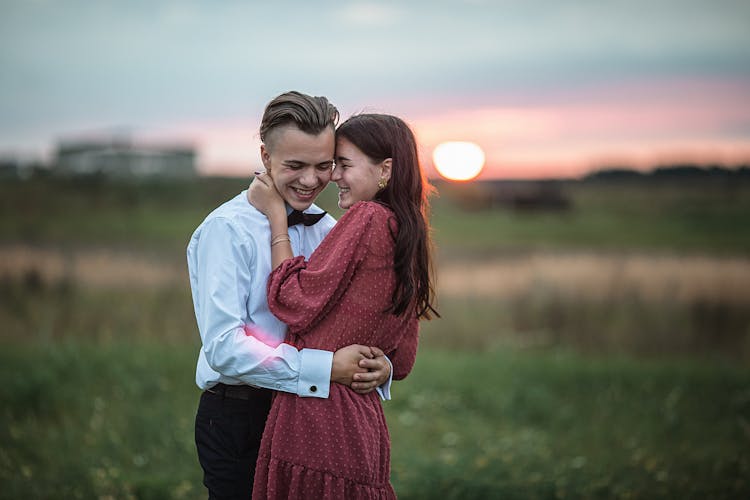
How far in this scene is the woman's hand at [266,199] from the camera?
276 cm

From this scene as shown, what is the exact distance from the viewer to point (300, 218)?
2875mm

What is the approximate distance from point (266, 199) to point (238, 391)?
Result: 0.77 m

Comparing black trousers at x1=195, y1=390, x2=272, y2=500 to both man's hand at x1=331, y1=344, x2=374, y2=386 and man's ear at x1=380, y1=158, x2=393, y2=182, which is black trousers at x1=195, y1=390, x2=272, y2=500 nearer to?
man's hand at x1=331, y1=344, x2=374, y2=386

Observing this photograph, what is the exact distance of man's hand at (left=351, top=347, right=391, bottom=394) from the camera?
2639 millimetres

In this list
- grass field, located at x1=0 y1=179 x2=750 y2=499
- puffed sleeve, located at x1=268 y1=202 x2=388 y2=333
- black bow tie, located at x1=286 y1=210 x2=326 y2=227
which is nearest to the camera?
puffed sleeve, located at x1=268 y1=202 x2=388 y2=333

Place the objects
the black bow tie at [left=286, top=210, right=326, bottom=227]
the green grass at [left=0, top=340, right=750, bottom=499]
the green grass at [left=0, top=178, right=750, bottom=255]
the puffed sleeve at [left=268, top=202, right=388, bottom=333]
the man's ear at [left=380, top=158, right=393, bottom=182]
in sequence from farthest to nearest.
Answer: the green grass at [left=0, top=178, right=750, bottom=255] → the green grass at [left=0, top=340, right=750, bottom=499] → the black bow tie at [left=286, top=210, right=326, bottom=227] → the man's ear at [left=380, top=158, right=393, bottom=182] → the puffed sleeve at [left=268, top=202, right=388, bottom=333]

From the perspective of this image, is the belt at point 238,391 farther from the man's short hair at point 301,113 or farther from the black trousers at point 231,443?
the man's short hair at point 301,113

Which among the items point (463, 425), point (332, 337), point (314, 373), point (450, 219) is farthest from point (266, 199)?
point (450, 219)

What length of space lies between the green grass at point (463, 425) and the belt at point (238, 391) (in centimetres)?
225

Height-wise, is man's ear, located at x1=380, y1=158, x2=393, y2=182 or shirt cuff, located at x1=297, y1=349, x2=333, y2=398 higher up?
man's ear, located at x1=380, y1=158, x2=393, y2=182

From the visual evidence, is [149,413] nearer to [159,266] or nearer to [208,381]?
[208,381]

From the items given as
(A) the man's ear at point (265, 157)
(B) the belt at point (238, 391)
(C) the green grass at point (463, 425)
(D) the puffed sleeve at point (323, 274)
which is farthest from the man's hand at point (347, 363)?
(C) the green grass at point (463, 425)

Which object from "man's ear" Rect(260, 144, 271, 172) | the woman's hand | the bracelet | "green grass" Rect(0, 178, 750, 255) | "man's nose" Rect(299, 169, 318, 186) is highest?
"man's ear" Rect(260, 144, 271, 172)

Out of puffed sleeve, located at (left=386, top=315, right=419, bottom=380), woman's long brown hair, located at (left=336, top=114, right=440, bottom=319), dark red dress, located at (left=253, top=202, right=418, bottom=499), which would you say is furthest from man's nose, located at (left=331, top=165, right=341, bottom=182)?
puffed sleeve, located at (left=386, top=315, right=419, bottom=380)
